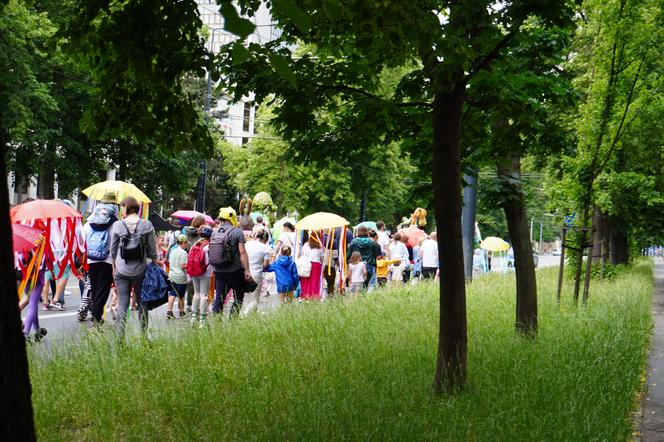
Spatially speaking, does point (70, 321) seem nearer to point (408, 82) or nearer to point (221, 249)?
point (221, 249)

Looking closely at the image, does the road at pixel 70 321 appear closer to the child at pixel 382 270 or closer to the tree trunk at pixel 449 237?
the tree trunk at pixel 449 237

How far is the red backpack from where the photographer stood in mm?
12539

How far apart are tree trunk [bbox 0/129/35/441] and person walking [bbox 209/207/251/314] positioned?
8373 mm

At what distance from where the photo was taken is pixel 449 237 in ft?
21.0

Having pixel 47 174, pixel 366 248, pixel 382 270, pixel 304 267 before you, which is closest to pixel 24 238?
pixel 304 267

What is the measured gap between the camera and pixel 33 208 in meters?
11.1

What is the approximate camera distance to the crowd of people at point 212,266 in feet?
32.0

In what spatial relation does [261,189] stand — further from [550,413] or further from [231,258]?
[550,413]

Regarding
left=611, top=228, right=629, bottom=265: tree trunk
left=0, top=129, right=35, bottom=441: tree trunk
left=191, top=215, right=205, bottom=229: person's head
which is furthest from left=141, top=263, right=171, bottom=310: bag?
left=611, top=228, right=629, bottom=265: tree trunk

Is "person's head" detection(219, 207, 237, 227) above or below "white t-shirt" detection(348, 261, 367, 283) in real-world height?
above

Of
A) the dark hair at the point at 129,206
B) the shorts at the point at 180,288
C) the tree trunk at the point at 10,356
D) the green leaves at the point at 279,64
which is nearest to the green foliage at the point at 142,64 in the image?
the green leaves at the point at 279,64

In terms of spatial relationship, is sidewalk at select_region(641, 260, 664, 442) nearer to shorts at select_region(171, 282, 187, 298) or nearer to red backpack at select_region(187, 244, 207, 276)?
red backpack at select_region(187, 244, 207, 276)

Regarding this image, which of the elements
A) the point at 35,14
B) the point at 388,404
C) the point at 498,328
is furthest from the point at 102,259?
the point at 35,14

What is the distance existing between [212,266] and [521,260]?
4397 millimetres
